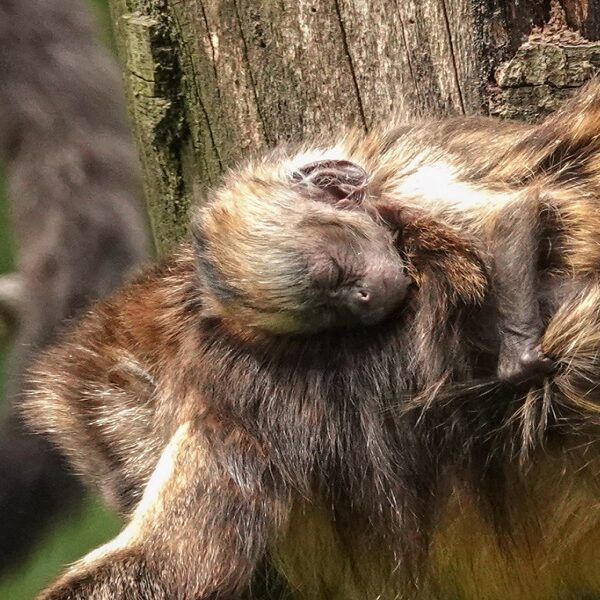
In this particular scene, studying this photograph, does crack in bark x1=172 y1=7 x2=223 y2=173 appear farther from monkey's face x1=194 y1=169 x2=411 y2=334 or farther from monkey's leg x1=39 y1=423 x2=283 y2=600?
monkey's leg x1=39 y1=423 x2=283 y2=600

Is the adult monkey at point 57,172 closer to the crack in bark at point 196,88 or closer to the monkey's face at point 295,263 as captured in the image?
the crack in bark at point 196,88

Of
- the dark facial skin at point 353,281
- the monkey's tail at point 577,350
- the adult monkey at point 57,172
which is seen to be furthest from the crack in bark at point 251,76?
the adult monkey at point 57,172

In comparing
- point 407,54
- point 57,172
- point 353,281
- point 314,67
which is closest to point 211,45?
point 314,67

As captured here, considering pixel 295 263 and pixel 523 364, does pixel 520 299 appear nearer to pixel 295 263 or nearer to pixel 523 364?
pixel 523 364

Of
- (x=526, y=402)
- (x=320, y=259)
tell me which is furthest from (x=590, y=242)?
(x=320, y=259)

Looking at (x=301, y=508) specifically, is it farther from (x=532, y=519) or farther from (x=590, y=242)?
(x=590, y=242)

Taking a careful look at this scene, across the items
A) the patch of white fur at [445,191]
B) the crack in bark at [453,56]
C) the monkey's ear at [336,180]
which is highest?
the crack in bark at [453,56]

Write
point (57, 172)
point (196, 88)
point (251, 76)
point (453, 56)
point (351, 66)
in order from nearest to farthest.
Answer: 1. point (453, 56)
2. point (351, 66)
3. point (251, 76)
4. point (196, 88)
5. point (57, 172)
